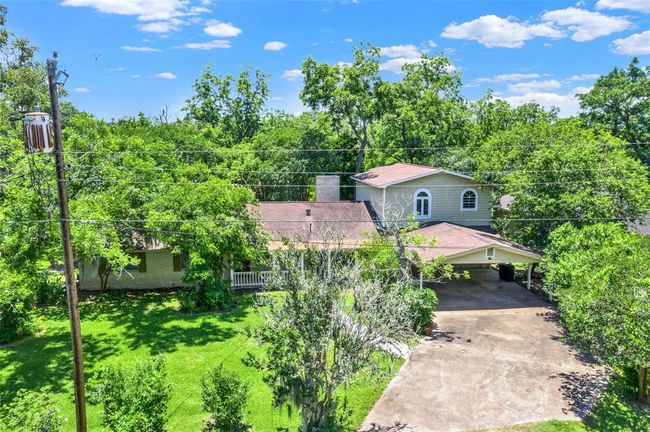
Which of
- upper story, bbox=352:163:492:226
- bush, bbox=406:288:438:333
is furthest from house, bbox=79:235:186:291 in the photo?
bush, bbox=406:288:438:333

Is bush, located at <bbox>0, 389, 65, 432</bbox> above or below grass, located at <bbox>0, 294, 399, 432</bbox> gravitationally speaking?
above

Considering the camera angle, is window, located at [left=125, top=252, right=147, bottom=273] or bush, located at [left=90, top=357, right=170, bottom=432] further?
window, located at [left=125, top=252, right=147, bottom=273]

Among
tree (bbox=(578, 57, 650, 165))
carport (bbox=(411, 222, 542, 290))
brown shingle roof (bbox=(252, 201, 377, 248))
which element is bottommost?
carport (bbox=(411, 222, 542, 290))

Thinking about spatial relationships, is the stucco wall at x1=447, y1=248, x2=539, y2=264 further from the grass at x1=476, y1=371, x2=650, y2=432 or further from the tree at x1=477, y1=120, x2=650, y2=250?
the grass at x1=476, y1=371, x2=650, y2=432

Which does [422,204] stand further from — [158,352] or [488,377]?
[158,352]

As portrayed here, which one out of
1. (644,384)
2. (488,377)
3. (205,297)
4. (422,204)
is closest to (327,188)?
(422,204)

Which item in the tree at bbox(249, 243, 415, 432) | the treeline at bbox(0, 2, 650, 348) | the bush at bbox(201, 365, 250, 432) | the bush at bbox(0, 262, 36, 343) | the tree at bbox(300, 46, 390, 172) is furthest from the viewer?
the tree at bbox(300, 46, 390, 172)

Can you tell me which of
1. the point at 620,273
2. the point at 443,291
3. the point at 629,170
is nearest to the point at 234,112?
the point at 443,291
